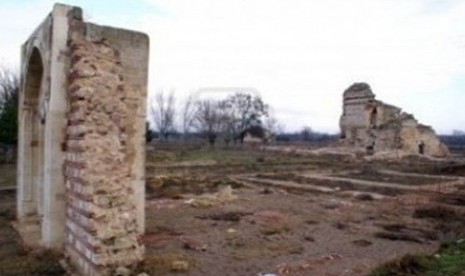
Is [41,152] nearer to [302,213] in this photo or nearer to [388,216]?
[302,213]

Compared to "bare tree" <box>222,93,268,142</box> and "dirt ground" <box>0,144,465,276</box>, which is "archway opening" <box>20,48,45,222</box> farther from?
"bare tree" <box>222,93,268,142</box>

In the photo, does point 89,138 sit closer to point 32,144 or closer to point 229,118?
point 32,144

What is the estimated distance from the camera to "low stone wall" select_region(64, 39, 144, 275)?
7.15m

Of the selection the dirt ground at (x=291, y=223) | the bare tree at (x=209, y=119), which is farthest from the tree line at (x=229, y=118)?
the dirt ground at (x=291, y=223)

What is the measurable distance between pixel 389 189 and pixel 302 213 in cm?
738

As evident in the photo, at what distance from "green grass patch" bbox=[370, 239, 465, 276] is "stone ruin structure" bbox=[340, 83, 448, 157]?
113 feet

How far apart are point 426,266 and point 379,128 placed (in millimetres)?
36583

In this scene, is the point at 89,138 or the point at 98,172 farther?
the point at 89,138

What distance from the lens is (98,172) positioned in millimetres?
7336

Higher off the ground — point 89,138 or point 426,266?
point 89,138

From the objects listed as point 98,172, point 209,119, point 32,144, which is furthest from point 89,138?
point 209,119

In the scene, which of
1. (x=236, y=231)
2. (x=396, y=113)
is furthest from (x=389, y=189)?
(x=396, y=113)

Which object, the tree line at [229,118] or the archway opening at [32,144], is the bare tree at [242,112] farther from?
the archway opening at [32,144]

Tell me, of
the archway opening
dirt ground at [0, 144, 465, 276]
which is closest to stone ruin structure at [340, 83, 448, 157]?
dirt ground at [0, 144, 465, 276]
